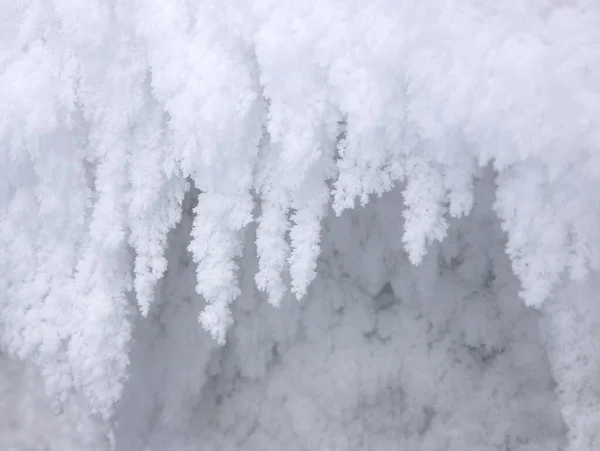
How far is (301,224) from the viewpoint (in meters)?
1.70

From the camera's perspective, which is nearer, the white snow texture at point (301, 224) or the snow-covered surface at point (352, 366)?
the white snow texture at point (301, 224)

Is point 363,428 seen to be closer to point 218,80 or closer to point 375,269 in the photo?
point 375,269

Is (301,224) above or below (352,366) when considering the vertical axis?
above

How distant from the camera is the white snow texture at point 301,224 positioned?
4.76 feet

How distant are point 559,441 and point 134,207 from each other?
70.3 inches

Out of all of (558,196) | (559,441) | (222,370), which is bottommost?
(222,370)

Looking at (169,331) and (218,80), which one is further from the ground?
(218,80)

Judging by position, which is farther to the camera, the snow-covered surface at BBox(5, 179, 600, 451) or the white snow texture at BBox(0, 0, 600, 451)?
the snow-covered surface at BBox(5, 179, 600, 451)

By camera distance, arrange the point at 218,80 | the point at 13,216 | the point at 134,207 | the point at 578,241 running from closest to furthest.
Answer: the point at 578,241 < the point at 218,80 < the point at 134,207 < the point at 13,216

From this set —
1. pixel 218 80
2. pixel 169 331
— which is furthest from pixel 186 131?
pixel 169 331

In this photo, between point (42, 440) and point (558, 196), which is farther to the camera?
point (42, 440)

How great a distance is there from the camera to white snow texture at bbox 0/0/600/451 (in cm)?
145

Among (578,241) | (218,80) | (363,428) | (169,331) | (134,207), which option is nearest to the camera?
(578,241)

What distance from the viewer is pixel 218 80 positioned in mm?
1651
